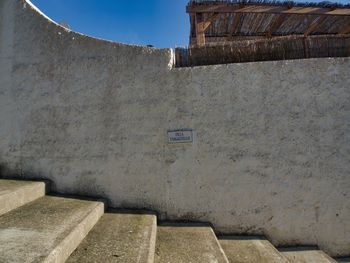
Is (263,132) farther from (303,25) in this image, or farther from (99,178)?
(303,25)

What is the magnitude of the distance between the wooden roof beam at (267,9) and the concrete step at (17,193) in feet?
13.7

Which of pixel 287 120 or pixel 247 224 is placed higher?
pixel 287 120

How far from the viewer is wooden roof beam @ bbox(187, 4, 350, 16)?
17.7 ft

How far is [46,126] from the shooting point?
12.6 ft

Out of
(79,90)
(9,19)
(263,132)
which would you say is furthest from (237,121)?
(9,19)

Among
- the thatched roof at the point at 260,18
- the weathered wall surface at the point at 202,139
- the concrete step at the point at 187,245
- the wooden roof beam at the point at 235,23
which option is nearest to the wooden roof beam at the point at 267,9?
the thatched roof at the point at 260,18

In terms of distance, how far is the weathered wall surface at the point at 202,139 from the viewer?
11.5 ft

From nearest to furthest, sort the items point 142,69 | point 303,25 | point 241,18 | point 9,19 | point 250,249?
point 250,249 → point 142,69 → point 9,19 → point 241,18 → point 303,25

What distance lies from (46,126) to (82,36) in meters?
1.38

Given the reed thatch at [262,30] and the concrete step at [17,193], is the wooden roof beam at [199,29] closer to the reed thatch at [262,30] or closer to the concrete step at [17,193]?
the reed thatch at [262,30]

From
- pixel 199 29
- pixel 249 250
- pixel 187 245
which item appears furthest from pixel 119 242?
pixel 199 29

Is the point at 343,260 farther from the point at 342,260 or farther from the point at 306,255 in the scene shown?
the point at 306,255

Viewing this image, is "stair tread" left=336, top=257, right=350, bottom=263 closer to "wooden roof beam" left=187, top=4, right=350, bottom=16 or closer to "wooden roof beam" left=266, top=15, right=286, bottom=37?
"wooden roof beam" left=187, top=4, right=350, bottom=16

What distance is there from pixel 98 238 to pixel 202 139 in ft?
5.76
